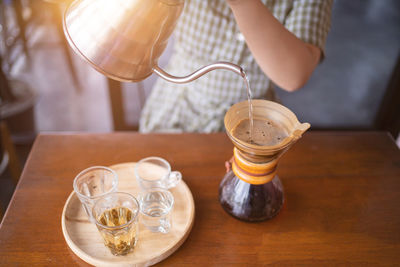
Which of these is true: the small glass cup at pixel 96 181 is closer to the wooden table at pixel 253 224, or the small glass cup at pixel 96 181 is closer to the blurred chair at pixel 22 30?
the wooden table at pixel 253 224

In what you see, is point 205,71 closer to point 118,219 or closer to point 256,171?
point 256,171

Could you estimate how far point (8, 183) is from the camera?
1914 mm

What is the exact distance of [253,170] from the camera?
0.81m

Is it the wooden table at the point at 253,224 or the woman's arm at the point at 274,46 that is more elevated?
the woman's arm at the point at 274,46

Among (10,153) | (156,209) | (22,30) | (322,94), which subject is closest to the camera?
(156,209)

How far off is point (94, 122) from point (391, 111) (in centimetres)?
205

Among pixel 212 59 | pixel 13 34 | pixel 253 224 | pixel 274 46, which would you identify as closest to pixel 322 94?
pixel 212 59

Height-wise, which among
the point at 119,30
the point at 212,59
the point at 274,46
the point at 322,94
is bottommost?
the point at 322,94

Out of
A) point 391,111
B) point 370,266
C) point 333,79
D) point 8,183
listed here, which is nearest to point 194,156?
point 370,266

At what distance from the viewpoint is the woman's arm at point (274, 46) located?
0.89 meters

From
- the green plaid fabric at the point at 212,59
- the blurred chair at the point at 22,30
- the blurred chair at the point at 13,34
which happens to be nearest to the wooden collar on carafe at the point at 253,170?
the green plaid fabric at the point at 212,59

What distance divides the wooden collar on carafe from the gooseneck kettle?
0.34m

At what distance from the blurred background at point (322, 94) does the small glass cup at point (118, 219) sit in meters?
1.20

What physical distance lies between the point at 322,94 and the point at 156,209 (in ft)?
5.59
